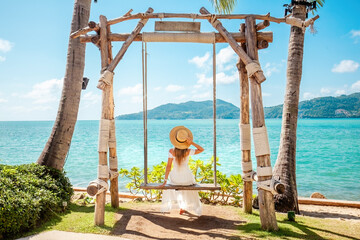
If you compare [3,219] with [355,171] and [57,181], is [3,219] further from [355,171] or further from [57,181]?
[355,171]

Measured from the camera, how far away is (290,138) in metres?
6.04

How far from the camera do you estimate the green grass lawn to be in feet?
13.5

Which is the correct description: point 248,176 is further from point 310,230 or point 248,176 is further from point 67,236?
point 67,236

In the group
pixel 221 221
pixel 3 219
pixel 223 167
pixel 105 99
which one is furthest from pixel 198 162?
pixel 223 167

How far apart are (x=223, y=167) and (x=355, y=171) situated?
7.69 m

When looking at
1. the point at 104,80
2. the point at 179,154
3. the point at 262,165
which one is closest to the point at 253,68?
the point at 262,165

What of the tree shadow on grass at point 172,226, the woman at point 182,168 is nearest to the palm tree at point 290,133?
the tree shadow on grass at point 172,226

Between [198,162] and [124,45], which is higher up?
[124,45]

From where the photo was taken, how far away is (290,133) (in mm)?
6047

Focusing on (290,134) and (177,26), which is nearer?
(177,26)

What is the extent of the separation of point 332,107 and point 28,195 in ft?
305

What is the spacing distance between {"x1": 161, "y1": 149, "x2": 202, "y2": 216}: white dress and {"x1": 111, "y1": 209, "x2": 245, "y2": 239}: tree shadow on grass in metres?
0.19

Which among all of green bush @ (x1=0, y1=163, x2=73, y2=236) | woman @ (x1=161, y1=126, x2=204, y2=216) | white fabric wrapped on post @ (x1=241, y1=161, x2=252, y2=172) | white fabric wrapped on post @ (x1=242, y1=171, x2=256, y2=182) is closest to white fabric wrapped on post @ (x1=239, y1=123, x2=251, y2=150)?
white fabric wrapped on post @ (x1=241, y1=161, x2=252, y2=172)

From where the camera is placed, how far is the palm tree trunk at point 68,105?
611 centimetres
